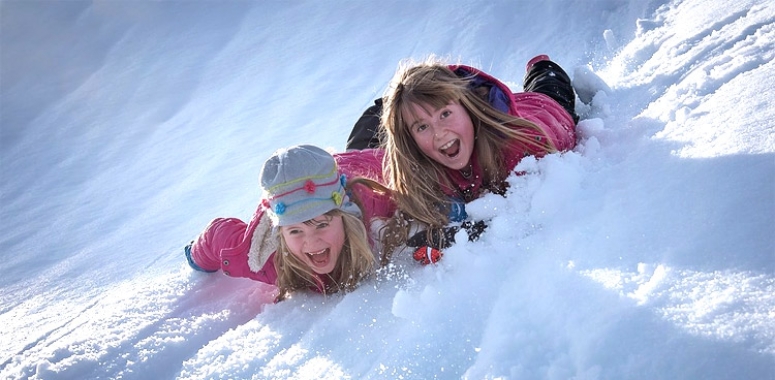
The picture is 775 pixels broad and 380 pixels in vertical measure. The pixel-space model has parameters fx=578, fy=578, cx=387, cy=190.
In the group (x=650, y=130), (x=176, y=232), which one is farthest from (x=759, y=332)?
(x=176, y=232)

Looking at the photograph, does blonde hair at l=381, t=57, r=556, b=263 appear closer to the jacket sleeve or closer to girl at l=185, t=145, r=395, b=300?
girl at l=185, t=145, r=395, b=300

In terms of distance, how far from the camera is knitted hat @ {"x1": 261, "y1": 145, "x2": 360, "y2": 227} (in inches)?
82.7

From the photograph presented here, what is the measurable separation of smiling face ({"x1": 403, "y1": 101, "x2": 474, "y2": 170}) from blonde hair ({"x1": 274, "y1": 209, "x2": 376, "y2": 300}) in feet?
1.42

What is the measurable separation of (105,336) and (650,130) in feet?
7.19

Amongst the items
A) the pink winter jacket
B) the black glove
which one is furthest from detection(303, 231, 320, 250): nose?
the black glove

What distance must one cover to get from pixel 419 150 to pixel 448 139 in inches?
5.4

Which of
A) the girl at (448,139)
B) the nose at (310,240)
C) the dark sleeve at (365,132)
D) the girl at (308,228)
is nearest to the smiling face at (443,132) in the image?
the girl at (448,139)

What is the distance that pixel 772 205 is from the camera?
135 centimetres

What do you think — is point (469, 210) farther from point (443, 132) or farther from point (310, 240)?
point (310, 240)

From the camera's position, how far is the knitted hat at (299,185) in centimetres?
210

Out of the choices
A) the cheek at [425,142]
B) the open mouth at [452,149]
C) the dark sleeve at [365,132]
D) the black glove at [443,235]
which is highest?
the dark sleeve at [365,132]

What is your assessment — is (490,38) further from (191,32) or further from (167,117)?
(191,32)

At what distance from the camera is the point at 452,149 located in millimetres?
2438

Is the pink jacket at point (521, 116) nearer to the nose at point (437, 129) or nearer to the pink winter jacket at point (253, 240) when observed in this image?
the nose at point (437, 129)
